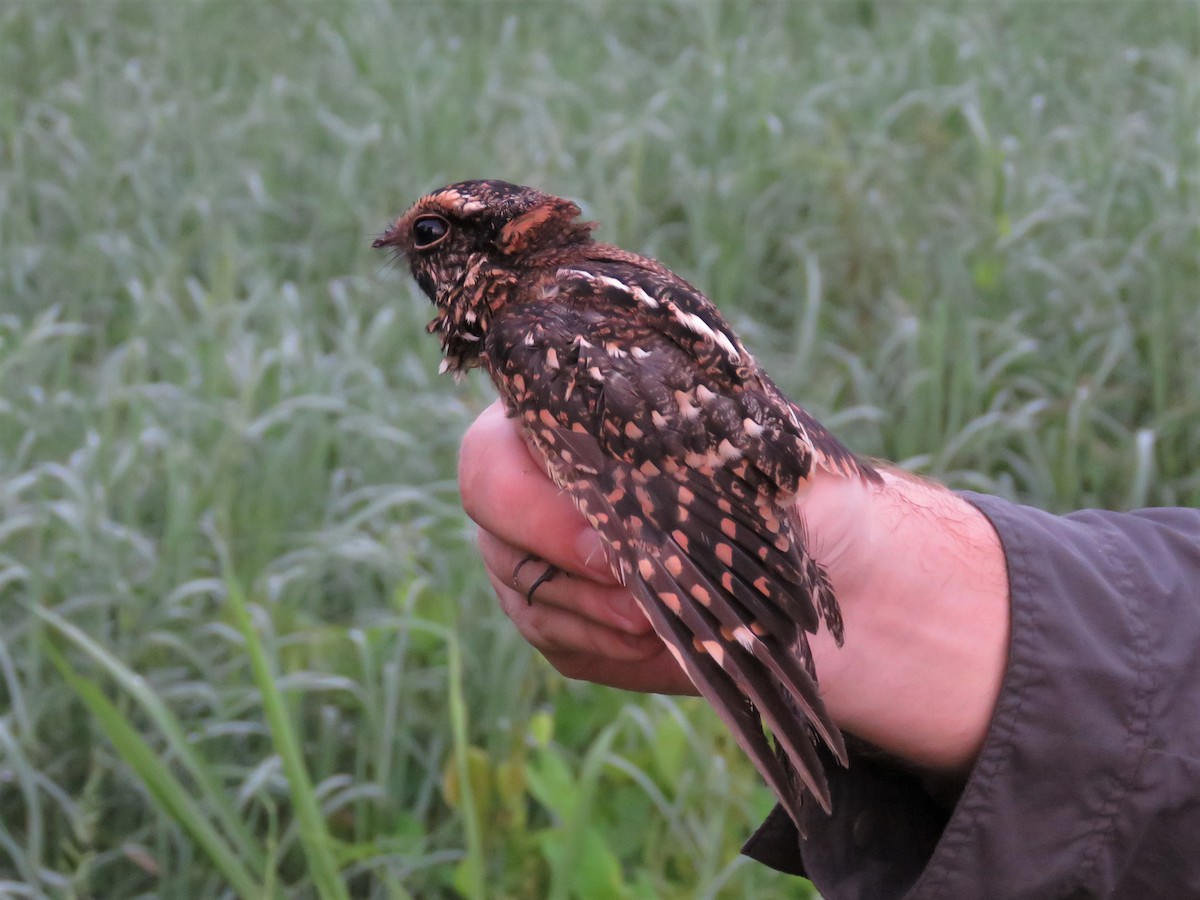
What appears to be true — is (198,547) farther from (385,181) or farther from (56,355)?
(385,181)

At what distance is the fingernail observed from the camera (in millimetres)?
1703

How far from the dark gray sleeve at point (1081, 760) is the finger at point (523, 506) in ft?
1.61

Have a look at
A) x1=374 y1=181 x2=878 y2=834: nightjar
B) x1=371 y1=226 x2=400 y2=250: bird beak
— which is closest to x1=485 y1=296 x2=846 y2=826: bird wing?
x1=374 y1=181 x2=878 y2=834: nightjar

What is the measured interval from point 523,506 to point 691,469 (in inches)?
9.6

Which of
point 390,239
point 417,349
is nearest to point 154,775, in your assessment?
point 390,239

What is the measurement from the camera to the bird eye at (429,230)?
2.05 metres

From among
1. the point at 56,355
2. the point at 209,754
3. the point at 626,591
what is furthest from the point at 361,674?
the point at 56,355

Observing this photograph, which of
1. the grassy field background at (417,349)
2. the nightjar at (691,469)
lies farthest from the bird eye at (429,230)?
the grassy field background at (417,349)

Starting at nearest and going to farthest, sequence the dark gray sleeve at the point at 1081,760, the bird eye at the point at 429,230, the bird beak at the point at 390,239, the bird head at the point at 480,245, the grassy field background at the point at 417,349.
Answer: the dark gray sleeve at the point at 1081,760 → the bird head at the point at 480,245 → the bird eye at the point at 429,230 → the bird beak at the point at 390,239 → the grassy field background at the point at 417,349

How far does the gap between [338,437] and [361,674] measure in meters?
0.82

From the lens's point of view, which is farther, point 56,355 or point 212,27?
point 212,27

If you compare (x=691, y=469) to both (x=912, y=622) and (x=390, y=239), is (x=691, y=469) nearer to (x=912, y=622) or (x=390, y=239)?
(x=912, y=622)

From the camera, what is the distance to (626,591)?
1.73 meters

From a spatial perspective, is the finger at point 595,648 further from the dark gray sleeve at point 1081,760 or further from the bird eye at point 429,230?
the bird eye at point 429,230
